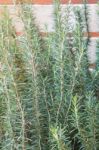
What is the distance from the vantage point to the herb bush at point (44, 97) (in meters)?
0.74

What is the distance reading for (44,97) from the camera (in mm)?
817

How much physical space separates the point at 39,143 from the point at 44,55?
8.7 inches

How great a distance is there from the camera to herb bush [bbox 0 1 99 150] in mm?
740

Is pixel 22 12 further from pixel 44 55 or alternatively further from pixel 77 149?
pixel 77 149

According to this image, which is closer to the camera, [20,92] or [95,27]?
[20,92]

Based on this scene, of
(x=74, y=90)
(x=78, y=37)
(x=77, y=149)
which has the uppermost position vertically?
(x=78, y=37)

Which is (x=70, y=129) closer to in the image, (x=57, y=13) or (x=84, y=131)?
(x=84, y=131)

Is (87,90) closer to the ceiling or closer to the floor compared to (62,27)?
closer to the floor

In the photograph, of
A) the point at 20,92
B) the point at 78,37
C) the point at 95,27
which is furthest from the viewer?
the point at 95,27

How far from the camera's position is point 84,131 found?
754 millimetres

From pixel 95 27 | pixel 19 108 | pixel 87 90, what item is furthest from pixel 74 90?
pixel 95 27

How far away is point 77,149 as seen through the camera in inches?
33.5

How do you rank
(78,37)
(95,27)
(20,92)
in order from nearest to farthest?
(20,92) → (78,37) → (95,27)

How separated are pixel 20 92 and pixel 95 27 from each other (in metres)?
0.67
